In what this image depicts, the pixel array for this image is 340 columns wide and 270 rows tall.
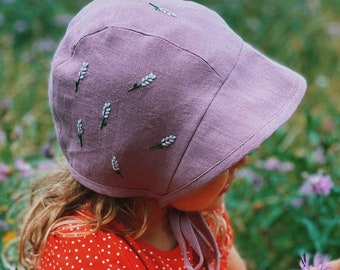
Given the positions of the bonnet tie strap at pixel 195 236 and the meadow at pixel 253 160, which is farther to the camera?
the meadow at pixel 253 160

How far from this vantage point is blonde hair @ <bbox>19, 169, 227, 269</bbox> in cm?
153

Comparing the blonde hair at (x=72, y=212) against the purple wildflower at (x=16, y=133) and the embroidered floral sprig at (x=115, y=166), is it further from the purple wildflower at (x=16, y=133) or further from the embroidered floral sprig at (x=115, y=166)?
the purple wildflower at (x=16, y=133)

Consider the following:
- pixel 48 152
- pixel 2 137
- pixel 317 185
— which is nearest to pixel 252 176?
pixel 317 185

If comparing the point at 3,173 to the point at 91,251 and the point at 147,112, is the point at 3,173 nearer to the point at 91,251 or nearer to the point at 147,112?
the point at 91,251

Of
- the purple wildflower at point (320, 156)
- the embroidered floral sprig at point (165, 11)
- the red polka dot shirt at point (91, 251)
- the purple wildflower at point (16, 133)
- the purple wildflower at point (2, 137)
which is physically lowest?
the purple wildflower at point (2, 137)

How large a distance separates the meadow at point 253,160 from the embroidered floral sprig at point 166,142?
22.4 inches

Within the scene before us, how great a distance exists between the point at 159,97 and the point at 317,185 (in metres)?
0.79

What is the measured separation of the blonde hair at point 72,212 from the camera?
1.53 m

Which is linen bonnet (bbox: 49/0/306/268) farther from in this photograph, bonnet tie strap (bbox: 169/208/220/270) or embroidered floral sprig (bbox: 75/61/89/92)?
bonnet tie strap (bbox: 169/208/220/270)

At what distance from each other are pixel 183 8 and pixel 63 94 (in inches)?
10.2

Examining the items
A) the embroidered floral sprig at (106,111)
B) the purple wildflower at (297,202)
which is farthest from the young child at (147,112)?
the purple wildflower at (297,202)

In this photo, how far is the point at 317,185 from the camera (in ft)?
6.61

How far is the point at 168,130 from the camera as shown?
4.51 feet

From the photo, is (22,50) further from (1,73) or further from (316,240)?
(316,240)
